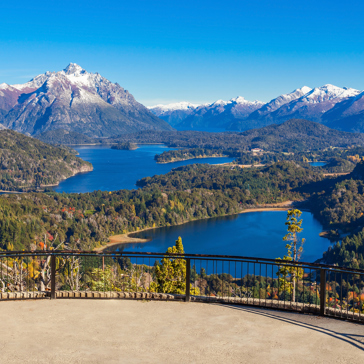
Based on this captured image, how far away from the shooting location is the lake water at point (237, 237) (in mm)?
117812

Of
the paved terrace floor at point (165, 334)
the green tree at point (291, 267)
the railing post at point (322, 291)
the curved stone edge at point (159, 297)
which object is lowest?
the green tree at point (291, 267)

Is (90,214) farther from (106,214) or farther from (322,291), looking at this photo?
(322,291)

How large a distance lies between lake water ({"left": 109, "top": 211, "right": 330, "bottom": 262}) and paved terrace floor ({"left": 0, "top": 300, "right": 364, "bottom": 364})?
97.4 metres

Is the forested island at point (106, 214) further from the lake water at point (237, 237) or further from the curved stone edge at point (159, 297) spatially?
the curved stone edge at point (159, 297)

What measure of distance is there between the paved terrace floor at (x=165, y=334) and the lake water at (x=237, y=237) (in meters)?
97.4

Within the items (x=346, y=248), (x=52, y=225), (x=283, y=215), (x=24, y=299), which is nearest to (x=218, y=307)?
(x=24, y=299)

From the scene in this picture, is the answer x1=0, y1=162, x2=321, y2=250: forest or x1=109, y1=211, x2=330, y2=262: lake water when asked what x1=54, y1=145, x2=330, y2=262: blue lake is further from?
x1=0, y1=162, x2=321, y2=250: forest

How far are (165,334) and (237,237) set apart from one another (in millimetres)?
125028

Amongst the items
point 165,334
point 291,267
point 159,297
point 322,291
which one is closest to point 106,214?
point 291,267

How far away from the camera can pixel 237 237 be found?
13488cm

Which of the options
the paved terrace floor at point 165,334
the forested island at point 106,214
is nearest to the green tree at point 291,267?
the paved terrace floor at point 165,334

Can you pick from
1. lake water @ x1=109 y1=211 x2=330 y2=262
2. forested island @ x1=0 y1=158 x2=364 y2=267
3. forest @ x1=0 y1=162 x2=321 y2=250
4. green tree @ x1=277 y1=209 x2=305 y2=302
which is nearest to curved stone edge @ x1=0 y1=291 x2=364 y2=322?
green tree @ x1=277 y1=209 x2=305 y2=302

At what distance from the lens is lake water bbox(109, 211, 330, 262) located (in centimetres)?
11781

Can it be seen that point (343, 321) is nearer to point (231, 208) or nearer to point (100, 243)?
point (100, 243)
